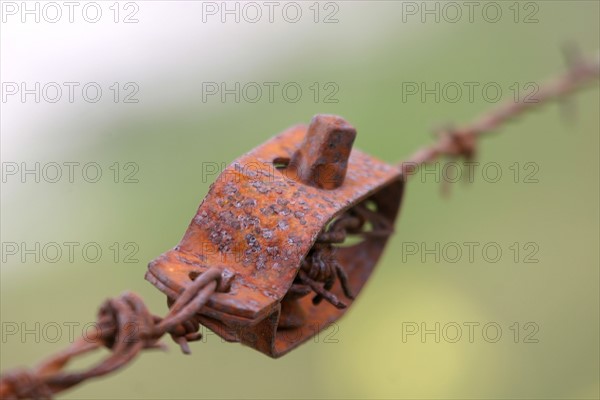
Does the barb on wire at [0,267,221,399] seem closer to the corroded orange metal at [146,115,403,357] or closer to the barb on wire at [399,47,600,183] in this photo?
the corroded orange metal at [146,115,403,357]

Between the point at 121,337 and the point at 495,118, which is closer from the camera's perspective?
the point at 121,337

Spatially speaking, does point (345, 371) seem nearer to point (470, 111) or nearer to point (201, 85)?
point (470, 111)

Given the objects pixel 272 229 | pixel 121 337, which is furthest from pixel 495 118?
pixel 121 337

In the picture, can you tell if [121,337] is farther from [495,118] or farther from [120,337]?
[495,118]

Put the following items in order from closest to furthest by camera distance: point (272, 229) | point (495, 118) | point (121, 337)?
point (121, 337)
point (272, 229)
point (495, 118)

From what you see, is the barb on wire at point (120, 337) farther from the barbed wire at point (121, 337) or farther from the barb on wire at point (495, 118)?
the barb on wire at point (495, 118)

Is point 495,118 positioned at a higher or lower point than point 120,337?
higher
